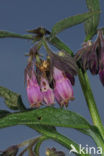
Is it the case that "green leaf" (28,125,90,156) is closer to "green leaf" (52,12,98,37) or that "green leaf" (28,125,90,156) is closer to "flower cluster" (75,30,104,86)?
"flower cluster" (75,30,104,86)

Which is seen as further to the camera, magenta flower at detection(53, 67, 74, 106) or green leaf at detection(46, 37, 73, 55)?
green leaf at detection(46, 37, 73, 55)

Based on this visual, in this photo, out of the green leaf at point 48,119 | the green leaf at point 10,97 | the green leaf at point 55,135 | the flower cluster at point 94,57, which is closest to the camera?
the green leaf at point 48,119

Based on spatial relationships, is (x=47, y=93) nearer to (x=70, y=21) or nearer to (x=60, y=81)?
(x=60, y=81)

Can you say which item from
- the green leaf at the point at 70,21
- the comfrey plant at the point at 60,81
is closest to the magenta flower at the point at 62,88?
the comfrey plant at the point at 60,81

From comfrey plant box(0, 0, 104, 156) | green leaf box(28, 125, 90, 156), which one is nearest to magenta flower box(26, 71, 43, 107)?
comfrey plant box(0, 0, 104, 156)

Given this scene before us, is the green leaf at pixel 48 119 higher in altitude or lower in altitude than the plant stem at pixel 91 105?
lower

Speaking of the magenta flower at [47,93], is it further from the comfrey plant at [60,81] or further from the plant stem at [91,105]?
the plant stem at [91,105]

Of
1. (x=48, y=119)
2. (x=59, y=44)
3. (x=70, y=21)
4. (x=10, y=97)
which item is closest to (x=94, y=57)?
(x=59, y=44)
